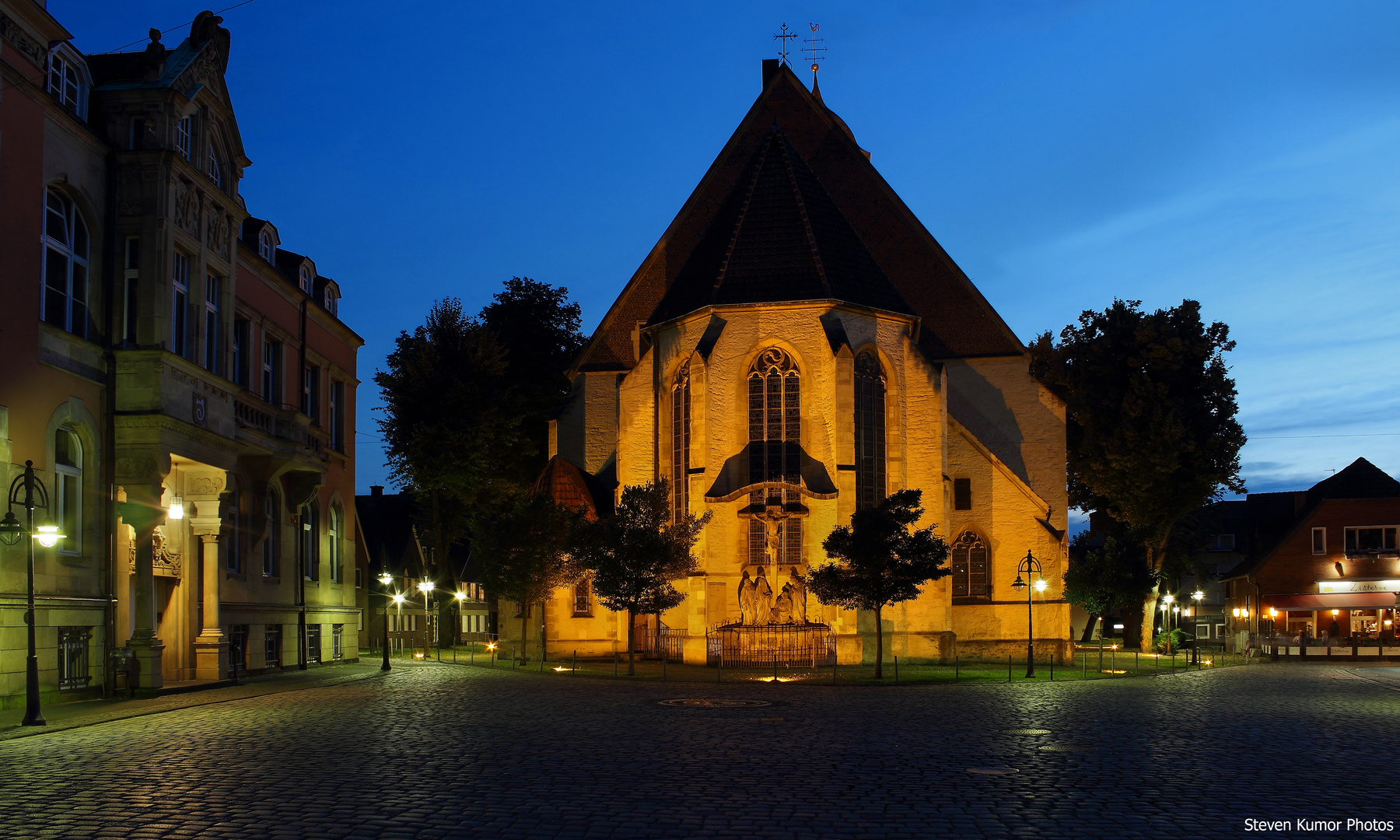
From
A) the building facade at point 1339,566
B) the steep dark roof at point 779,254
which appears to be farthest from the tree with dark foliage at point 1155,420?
the steep dark roof at point 779,254

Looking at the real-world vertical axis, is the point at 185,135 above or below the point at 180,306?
above

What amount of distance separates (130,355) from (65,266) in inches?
74.4

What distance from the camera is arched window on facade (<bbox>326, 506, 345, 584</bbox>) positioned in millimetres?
38188

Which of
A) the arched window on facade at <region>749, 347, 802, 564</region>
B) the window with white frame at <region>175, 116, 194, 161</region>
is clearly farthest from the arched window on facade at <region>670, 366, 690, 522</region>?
the window with white frame at <region>175, 116, 194, 161</region>

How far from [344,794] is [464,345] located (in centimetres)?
4063

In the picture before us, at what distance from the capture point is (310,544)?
36000 millimetres

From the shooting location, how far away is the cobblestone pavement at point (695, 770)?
31.2 ft

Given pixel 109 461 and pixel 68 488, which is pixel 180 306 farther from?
pixel 68 488

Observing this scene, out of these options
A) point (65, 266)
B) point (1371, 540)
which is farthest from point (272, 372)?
point (1371, 540)

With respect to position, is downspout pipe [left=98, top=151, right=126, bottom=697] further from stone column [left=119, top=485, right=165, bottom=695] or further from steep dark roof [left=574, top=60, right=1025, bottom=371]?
steep dark roof [left=574, top=60, right=1025, bottom=371]

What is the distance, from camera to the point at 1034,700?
920 inches

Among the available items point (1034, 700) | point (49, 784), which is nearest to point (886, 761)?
point (49, 784)

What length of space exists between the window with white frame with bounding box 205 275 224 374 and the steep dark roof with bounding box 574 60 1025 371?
2038 centimetres

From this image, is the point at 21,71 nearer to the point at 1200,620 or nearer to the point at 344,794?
the point at 344,794
